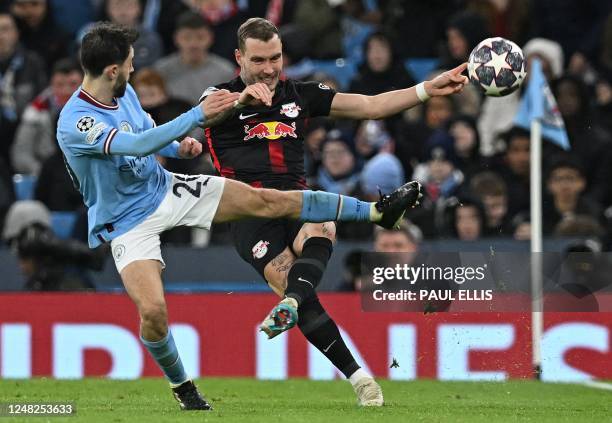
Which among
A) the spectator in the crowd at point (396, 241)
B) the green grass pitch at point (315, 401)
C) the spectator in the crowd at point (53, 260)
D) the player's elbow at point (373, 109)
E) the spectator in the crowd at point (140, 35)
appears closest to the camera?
the green grass pitch at point (315, 401)

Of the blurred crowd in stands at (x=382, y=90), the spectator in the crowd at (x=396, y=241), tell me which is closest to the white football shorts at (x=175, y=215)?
the spectator in the crowd at (x=396, y=241)

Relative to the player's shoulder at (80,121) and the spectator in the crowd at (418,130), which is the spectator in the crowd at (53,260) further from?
the player's shoulder at (80,121)

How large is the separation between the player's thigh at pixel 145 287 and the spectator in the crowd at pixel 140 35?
7526 mm

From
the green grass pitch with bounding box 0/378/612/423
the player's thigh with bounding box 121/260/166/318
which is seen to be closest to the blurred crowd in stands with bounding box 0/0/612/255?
the green grass pitch with bounding box 0/378/612/423

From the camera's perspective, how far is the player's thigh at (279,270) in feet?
31.8

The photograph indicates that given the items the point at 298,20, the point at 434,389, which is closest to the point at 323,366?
the point at 434,389

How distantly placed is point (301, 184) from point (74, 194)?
5.65m

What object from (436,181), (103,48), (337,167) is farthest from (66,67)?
(103,48)

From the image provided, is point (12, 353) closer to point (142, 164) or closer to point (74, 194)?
point (74, 194)

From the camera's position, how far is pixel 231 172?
32.9 feet

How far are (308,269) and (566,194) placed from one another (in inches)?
211

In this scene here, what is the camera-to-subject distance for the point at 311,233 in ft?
31.9

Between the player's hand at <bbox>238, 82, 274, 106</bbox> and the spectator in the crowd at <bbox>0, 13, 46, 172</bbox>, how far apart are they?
7749mm

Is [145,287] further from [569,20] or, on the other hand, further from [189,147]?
[569,20]
